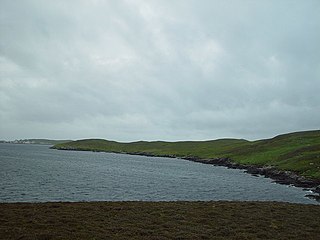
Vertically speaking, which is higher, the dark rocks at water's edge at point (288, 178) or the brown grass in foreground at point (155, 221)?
the dark rocks at water's edge at point (288, 178)

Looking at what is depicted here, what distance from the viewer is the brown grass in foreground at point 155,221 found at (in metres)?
22.8

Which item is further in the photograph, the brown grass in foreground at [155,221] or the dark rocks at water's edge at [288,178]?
the dark rocks at water's edge at [288,178]

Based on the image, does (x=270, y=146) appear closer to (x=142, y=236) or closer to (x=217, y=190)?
(x=217, y=190)

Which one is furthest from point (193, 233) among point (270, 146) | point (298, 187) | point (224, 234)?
point (270, 146)

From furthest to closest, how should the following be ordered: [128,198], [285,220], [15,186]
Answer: [15,186] < [128,198] < [285,220]

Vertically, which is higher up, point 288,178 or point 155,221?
point 288,178

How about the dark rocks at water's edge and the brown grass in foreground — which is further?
the dark rocks at water's edge

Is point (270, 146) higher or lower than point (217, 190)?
higher

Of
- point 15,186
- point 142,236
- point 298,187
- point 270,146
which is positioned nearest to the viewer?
point 142,236

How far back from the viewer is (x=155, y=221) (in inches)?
1077

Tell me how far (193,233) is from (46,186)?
1699 inches

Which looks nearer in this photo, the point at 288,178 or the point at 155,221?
the point at 155,221

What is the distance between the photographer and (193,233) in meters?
23.8

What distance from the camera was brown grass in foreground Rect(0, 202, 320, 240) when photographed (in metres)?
22.8
